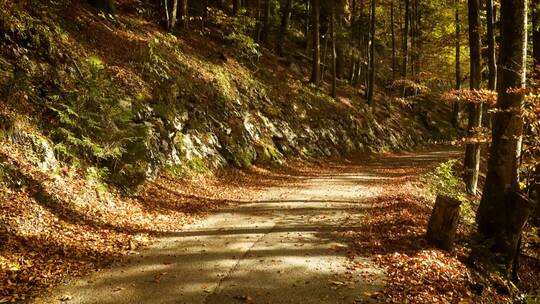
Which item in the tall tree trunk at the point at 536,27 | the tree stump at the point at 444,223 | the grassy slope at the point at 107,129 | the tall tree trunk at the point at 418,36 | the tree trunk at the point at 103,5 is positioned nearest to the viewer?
the grassy slope at the point at 107,129

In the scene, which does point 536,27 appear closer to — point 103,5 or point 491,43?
point 491,43

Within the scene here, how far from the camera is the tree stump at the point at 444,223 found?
30.7ft

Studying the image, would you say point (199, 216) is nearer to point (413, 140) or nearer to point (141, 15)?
point (141, 15)

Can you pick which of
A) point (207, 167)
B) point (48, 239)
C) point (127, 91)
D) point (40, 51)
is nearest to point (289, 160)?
point (207, 167)

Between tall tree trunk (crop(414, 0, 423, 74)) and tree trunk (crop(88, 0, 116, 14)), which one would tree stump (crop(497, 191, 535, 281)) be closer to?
tree trunk (crop(88, 0, 116, 14))

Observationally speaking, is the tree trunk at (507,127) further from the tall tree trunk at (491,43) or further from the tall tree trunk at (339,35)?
the tall tree trunk at (339,35)

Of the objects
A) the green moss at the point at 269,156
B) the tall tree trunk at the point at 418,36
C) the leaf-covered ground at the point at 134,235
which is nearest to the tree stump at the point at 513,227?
the leaf-covered ground at the point at 134,235

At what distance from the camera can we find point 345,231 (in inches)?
417

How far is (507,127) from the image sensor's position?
9.70 m

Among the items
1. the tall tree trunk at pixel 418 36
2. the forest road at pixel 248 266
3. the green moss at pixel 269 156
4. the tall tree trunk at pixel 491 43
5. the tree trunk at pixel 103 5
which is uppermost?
the tall tree trunk at pixel 418 36

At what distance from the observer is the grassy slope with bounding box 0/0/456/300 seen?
8.78 metres

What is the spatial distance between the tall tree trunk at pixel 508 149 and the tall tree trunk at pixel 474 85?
4937 mm

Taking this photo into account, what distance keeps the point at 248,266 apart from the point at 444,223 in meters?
4.38

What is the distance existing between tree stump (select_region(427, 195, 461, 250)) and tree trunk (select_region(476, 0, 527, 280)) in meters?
1.30
